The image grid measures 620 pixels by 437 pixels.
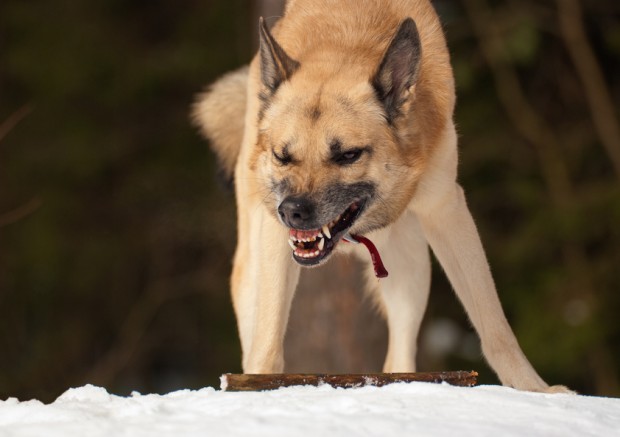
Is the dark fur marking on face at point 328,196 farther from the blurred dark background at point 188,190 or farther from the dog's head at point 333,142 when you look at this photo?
the blurred dark background at point 188,190

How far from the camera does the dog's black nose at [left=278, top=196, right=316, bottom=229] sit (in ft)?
16.0

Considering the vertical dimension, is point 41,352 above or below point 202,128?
below

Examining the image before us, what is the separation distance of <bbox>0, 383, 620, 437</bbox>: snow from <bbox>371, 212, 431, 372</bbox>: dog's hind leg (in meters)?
2.04

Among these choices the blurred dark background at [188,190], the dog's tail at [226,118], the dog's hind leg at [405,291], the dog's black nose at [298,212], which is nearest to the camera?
the dog's black nose at [298,212]

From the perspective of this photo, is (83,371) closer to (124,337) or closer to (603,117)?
(124,337)

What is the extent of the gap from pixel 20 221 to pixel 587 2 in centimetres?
637

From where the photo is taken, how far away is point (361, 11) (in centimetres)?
565

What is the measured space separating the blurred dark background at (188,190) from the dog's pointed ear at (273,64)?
551cm

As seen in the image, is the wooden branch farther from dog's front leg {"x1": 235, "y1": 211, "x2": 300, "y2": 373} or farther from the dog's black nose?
dog's front leg {"x1": 235, "y1": 211, "x2": 300, "y2": 373}

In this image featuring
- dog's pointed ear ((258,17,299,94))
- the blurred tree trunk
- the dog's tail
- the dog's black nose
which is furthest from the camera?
the blurred tree trunk

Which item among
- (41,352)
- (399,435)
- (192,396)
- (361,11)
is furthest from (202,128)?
(41,352)

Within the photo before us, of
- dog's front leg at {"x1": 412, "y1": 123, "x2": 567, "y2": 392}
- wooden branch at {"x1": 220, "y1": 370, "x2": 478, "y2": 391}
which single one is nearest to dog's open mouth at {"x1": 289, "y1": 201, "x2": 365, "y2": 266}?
dog's front leg at {"x1": 412, "y1": 123, "x2": 567, "y2": 392}

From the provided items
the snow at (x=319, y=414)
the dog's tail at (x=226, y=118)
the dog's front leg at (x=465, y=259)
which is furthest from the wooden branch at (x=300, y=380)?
the dog's tail at (x=226, y=118)

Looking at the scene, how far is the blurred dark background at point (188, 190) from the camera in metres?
11.0
